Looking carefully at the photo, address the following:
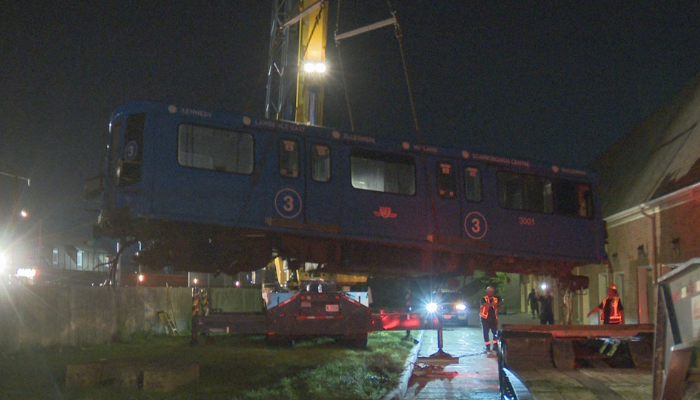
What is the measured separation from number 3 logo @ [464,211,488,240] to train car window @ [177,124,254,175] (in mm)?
4368

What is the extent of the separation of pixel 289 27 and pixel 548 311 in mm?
12113

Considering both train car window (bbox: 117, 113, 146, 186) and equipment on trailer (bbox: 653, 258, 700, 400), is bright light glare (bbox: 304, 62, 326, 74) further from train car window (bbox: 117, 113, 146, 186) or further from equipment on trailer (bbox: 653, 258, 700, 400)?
equipment on trailer (bbox: 653, 258, 700, 400)

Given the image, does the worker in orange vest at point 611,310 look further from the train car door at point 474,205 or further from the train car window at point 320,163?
the train car window at point 320,163

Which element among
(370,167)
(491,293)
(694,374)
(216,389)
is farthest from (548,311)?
(694,374)

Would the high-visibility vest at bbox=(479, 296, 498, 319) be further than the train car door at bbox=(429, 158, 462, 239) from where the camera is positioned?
Yes

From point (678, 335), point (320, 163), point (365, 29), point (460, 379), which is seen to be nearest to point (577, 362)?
point (460, 379)

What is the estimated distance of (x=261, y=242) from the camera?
40.0 ft

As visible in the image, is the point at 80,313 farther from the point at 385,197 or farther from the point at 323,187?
the point at 385,197

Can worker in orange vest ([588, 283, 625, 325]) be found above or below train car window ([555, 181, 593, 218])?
below

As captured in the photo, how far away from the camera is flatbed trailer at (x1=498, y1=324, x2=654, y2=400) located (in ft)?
20.0

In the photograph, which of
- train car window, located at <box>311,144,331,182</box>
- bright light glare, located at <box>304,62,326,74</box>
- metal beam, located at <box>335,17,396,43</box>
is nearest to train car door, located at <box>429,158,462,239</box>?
train car window, located at <box>311,144,331,182</box>

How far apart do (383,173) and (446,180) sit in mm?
1291

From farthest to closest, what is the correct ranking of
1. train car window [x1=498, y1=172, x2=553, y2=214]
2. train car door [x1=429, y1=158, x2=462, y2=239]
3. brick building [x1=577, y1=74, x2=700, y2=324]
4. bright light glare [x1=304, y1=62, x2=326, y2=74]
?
bright light glare [x1=304, y1=62, x2=326, y2=74], brick building [x1=577, y1=74, x2=700, y2=324], train car window [x1=498, y1=172, x2=553, y2=214], train car door [x1=429, y1=158, x2=462, y2=239]

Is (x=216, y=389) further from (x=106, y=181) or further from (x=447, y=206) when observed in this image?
(x=447, y=206)
